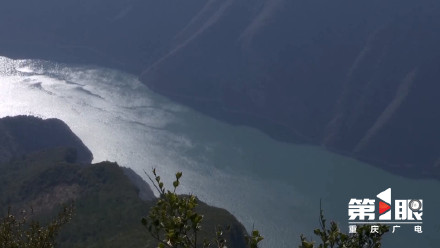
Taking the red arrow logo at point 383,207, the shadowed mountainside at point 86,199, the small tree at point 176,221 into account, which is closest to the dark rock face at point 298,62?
the red arrow logo at point 383,207

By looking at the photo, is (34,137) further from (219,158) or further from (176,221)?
(176,221)

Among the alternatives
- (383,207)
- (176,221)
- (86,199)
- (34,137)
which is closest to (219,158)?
(34,137)

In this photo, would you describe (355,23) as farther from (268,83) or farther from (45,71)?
(45,71)

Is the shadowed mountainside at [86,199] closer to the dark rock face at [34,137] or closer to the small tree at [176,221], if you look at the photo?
the dark rock face at [34,137]

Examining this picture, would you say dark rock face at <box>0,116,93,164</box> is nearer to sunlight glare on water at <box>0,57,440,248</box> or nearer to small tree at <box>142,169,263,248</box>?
sunlight glare on water at <box>0,57,440,248</box>

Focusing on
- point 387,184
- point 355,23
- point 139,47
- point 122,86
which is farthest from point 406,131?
point 139,47
